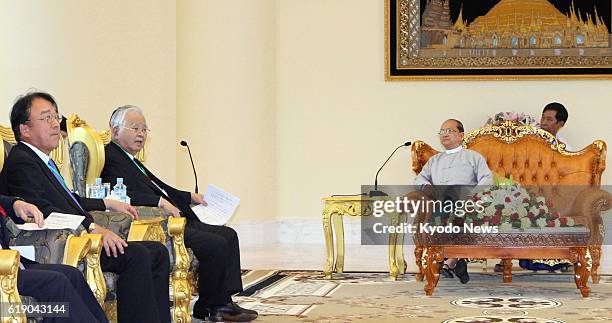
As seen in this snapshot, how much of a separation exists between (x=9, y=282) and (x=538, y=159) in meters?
6.06

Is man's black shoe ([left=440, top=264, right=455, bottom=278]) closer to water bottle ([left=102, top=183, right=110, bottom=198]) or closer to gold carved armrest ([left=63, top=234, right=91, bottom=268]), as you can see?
water bottle ([left=102, top=183, right=110, bottom=198])

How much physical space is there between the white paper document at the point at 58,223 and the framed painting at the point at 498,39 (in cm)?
645

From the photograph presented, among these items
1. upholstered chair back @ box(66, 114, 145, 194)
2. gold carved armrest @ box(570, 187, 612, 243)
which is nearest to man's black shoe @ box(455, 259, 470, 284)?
gold carved armrest @ box(570, 187, 612, 243)

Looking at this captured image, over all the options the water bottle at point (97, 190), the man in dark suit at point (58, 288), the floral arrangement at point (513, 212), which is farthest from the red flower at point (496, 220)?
the man in dark suit at point (58, 288)

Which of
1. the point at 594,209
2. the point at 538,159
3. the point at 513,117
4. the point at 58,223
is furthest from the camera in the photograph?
the point at 513,117

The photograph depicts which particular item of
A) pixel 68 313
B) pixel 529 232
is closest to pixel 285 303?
pixel 529 232

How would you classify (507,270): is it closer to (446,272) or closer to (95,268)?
(446,272)

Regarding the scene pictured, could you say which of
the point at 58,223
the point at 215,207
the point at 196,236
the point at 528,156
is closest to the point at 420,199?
the point at 528,156

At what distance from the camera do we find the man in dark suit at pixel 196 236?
5629 mm

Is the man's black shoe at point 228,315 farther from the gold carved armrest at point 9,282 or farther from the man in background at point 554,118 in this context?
the man in background at point 554,118

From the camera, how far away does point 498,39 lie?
391 inches

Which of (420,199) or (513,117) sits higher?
(513,117)

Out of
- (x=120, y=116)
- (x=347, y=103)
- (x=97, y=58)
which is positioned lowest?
(x=120, y=116)

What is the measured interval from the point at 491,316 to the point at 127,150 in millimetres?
2402
